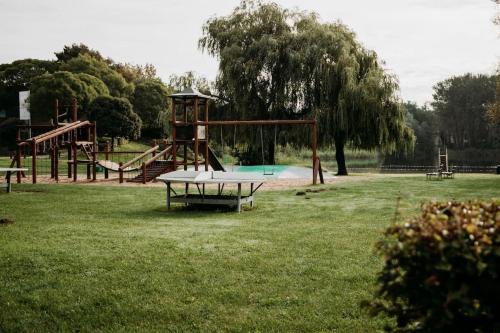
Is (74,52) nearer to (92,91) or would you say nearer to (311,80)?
(92,91)

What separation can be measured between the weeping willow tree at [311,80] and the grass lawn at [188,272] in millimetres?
14757

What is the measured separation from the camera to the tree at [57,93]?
147 feet

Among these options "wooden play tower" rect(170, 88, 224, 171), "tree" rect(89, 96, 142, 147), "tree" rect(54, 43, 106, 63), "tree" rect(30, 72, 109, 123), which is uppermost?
"tree" rect(54, 43, 106, 63)

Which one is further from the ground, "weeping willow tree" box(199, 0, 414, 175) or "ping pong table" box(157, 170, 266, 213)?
"weeping willow tree" box(199, 0, 414, 175)

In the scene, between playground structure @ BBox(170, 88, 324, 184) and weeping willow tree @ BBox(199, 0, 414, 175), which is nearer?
playground structure @ BBox(170, 88, 324, 184)

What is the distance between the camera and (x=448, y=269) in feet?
8.56

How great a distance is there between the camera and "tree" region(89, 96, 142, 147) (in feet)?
139

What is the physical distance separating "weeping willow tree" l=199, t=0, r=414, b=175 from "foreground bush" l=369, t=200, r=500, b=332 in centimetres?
2246

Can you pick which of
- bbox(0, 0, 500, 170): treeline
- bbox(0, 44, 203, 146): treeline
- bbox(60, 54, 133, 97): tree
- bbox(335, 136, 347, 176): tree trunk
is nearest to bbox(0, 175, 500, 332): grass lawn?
bbox(0, 0, 500, 170): treeline

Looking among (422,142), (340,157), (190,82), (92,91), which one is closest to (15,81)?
(92,91)

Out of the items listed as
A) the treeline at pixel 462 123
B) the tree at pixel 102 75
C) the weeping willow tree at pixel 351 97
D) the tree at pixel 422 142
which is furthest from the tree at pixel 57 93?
the treeline at pixel 462 123

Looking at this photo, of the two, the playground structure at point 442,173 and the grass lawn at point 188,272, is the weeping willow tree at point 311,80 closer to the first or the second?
the playground structure at point 442,173

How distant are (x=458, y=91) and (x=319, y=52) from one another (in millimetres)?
47750

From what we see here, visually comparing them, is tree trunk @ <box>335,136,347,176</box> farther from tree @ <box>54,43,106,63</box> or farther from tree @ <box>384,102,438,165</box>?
tree @ <box>54,43,106,63</box>
